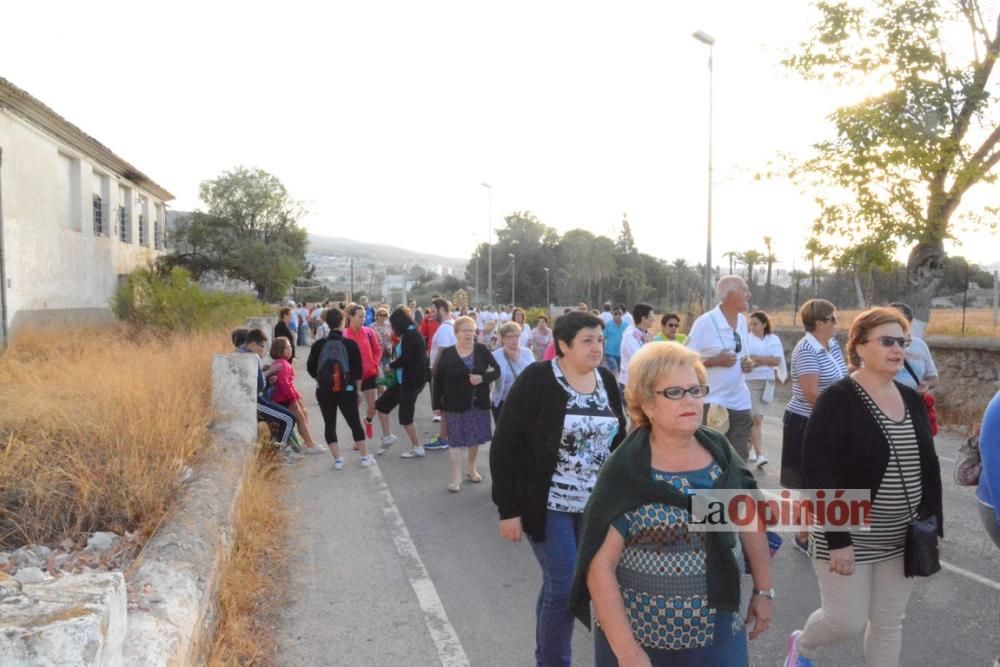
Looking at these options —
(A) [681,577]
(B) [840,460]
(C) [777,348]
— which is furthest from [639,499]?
(C) [777,348]

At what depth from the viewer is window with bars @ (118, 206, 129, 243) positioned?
29.0 meters

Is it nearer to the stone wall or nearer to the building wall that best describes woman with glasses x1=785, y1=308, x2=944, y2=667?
the stone wall

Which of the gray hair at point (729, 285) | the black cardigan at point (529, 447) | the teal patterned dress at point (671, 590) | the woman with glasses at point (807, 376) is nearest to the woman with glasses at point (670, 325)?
the gray hair at point (729, 285)

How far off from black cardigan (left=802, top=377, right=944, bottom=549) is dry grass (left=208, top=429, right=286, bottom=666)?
9.86 ft

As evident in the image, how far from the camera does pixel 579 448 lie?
12.8 ft

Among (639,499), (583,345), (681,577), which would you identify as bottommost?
(681,577)

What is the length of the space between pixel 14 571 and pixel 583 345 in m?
3.11

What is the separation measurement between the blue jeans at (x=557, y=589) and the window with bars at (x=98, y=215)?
26.3 m

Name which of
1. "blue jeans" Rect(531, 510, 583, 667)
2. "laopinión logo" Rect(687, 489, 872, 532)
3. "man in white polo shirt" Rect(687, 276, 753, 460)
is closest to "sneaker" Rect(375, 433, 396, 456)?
"man in white polo shirt" Rect(687, 276, 753, 460)

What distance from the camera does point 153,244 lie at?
36000mm

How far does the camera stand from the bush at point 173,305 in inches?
779

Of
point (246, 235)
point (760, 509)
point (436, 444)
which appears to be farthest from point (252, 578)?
point (246, 235)

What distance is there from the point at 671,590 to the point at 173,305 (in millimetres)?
19995

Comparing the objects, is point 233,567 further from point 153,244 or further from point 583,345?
point 153,244
